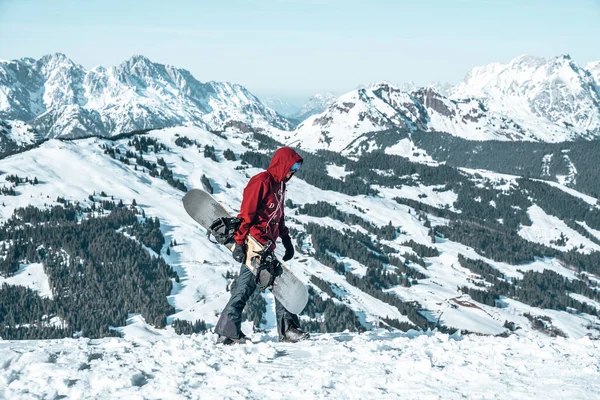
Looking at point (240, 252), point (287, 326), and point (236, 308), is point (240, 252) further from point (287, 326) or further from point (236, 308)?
point (287, 326)

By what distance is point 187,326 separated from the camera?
9206cm

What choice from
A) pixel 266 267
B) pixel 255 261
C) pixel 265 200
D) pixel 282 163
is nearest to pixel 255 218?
pixel 265 200

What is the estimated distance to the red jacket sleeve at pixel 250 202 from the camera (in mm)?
12852

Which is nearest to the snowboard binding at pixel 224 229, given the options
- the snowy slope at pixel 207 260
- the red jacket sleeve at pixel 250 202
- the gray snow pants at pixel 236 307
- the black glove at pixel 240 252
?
the red jacket sleeve at pixel 250 202

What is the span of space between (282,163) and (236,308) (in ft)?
12.6

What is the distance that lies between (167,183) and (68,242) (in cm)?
6667

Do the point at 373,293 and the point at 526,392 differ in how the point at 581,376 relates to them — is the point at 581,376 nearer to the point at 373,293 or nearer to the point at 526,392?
the point at 526,392

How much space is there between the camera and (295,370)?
422 inches

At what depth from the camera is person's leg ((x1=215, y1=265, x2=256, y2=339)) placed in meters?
13.1

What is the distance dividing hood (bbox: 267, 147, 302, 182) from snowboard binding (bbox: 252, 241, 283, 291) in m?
1.71

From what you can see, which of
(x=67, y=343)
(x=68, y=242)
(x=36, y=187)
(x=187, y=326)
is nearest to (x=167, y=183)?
(x=36, y=187)

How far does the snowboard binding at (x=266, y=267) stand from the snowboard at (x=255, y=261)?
6 centimetres

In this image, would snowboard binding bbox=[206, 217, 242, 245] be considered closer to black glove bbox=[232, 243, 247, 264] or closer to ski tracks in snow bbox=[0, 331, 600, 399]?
black glove bbox=[232, 243, 247, 264]

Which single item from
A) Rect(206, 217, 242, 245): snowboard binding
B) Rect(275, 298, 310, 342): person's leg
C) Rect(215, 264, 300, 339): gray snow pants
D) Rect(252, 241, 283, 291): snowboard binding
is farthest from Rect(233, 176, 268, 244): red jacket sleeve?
Rect(275, 298, 310, 342): person's leg
